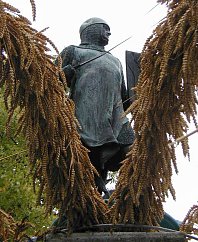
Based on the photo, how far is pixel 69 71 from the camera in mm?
4012

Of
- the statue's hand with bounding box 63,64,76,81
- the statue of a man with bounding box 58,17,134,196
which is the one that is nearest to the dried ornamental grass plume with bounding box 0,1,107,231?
the statue of a man with bounding box 58,17,134,196

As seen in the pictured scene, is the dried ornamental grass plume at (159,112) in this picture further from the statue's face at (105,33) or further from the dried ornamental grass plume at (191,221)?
the statue's face at (105,33)

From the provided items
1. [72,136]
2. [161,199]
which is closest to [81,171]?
[72,136]

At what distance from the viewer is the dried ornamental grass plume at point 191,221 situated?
3143mm

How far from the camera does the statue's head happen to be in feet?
14.1

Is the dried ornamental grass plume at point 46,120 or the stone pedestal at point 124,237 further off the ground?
the dried ornamental grass plume at point 46,120

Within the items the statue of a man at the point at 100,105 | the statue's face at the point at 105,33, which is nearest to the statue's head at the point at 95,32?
the statue's face at the point at 105,33

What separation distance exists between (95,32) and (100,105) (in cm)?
55

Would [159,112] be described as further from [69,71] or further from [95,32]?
[95,32]

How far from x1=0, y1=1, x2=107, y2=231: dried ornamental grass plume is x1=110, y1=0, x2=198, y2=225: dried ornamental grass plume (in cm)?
18

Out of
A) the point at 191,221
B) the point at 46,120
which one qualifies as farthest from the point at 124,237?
the point at 46,120

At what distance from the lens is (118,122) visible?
3.99m

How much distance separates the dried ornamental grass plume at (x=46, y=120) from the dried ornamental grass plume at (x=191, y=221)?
0.44 meters

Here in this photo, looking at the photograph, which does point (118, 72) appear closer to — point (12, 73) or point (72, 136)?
point (72, 136)
